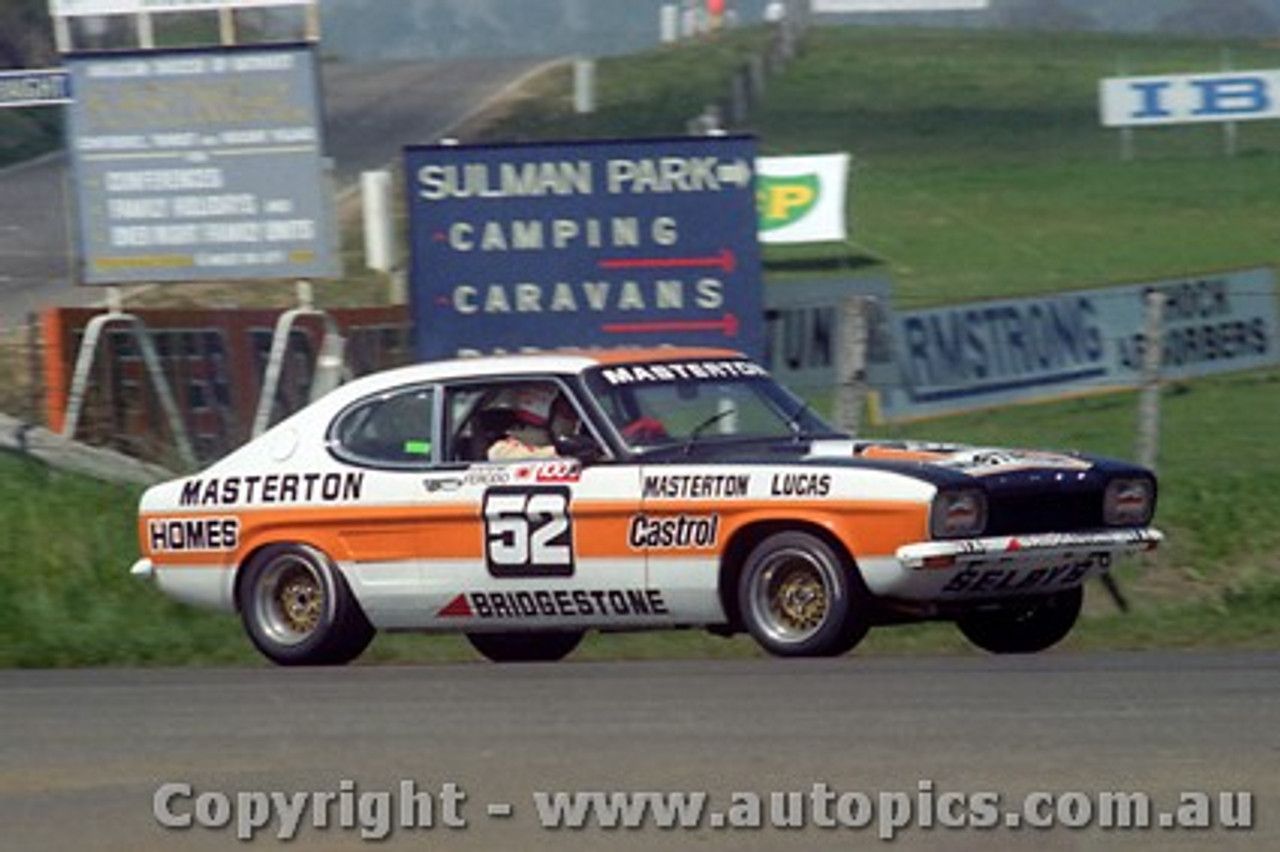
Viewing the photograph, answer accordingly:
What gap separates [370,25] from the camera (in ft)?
324

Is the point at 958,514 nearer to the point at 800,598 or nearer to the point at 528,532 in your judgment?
the point at 800,598

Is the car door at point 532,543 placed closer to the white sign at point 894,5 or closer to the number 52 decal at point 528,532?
the number 52 decal at point 528,532

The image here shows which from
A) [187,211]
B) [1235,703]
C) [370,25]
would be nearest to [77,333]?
[187,211]

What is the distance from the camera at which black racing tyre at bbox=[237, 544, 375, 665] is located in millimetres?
13016

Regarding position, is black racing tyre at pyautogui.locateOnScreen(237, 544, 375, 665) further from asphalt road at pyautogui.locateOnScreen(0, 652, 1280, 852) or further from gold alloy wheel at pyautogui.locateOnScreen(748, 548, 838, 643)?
gold alloy wheel at pyautogui.locateOnScreen(748, 548, 838, 643)

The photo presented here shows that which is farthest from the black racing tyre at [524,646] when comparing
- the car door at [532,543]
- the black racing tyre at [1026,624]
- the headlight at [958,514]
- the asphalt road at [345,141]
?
the asphalt road at [345,141]

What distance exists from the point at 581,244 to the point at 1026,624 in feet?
17.3

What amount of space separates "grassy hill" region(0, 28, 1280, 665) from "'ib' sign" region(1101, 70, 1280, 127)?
0.75 m

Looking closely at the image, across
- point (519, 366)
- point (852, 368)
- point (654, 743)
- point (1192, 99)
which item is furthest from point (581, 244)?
point (1192, 99)

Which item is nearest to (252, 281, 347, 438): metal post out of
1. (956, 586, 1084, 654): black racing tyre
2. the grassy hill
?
the grassy hill

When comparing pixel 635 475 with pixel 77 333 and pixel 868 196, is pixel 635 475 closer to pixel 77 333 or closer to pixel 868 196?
pixel 77 333

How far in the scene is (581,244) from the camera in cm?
1733

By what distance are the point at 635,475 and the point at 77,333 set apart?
7.53 m

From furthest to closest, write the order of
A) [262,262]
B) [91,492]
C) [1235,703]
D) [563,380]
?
[262,262] → [91,492] → [563,380] → [1235,703]
